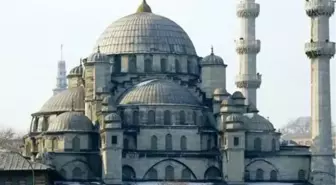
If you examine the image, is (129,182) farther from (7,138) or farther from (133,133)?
(7,138)

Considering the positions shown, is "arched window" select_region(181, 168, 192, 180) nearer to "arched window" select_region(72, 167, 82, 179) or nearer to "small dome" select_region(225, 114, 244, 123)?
"small dome" select_region(225, 114, 244, 123)

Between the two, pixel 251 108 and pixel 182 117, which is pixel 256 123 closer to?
pixel 251 108

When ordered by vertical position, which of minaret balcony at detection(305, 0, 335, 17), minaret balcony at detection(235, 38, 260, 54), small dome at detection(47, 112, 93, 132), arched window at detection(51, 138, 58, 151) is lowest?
arched window at detection(51, 138, 58, 151)

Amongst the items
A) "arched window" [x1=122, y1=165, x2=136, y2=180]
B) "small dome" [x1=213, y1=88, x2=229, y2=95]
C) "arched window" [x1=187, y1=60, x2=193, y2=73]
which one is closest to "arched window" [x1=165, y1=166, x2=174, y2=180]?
"arched window" [x1=122, y1=165, x2=136, y2=180]

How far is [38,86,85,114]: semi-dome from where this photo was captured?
90438 mm

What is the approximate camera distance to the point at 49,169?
236 ft

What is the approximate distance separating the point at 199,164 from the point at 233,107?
416 cm

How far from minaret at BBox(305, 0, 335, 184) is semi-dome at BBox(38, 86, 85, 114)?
51.9 feet

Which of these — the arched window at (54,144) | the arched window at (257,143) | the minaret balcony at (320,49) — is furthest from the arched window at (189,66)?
the arched window at (54,144)

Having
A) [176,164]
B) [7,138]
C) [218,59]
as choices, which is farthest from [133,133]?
[7,138]

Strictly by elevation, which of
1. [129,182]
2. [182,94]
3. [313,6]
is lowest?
[129,182]

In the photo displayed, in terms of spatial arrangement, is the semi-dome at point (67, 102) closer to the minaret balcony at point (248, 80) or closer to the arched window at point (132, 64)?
the arched window at point (132, 64)

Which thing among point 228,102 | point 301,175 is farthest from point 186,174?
point 301,175

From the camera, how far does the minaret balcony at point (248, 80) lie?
93.6m
